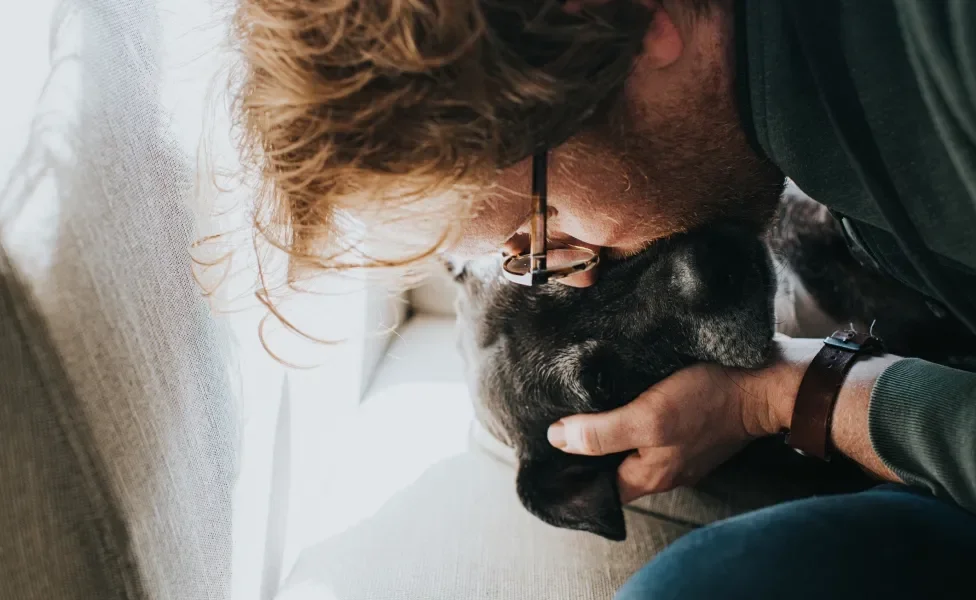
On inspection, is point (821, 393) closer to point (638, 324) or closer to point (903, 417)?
point (903, 417)

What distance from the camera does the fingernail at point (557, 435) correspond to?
0.93m

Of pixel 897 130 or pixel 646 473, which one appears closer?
pixel 897 130

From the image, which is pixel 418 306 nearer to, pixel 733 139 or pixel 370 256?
pixel 370 256

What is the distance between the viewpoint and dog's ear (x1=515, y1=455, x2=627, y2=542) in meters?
0.93

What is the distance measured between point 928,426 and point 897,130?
1.05ft

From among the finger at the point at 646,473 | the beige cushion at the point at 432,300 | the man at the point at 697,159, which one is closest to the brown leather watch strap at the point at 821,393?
the man at the point at 697,159

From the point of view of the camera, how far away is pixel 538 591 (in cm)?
93

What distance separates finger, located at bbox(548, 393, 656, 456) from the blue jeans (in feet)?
0.45

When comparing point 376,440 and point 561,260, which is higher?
point 561,260

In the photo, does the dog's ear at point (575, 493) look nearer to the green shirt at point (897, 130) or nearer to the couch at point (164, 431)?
the couch at point (164, 431)

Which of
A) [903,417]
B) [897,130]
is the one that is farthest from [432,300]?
[897,130]

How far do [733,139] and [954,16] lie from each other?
0.88 feet

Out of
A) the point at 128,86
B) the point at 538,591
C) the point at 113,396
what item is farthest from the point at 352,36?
the point at 538,591

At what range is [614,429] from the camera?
0.89m
